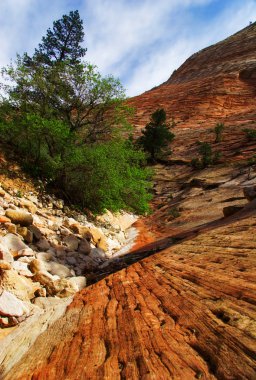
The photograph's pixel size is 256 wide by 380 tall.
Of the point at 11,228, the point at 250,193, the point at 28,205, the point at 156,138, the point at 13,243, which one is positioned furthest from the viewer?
the point at 156,138

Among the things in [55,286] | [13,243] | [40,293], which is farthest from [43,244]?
[40,293]

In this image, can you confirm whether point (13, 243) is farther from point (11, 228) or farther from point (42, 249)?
point (42, 249)

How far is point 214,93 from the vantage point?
43500mm

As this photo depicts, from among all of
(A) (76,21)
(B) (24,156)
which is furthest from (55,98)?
(A) (76,21)

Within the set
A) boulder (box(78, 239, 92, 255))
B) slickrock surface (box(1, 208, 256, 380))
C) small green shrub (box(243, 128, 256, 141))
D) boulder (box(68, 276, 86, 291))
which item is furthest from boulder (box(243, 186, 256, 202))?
small green shrub (box(243, 128, 256, 141))

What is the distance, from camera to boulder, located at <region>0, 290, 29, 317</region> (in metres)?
3.94

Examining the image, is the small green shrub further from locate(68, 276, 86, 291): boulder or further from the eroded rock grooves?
locate(68, 276, 86, 291): boulder

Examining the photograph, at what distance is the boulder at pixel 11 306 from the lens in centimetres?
394

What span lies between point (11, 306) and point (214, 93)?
4519 cm

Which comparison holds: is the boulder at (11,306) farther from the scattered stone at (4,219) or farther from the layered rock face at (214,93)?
the layered rock face at (214,93)

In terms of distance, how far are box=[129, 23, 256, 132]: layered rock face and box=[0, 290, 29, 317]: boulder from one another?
3422 cm

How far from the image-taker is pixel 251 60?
1989 inches

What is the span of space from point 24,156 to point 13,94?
295 cm

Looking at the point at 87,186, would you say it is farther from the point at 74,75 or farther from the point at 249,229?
the point at 249,229
